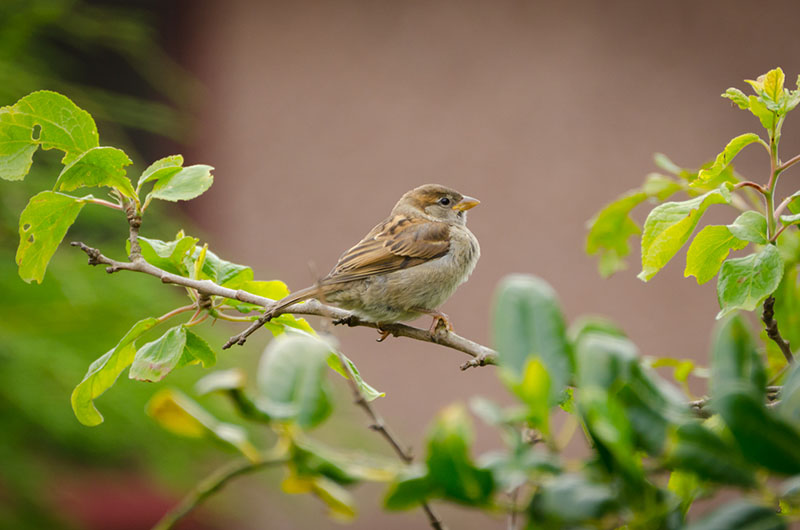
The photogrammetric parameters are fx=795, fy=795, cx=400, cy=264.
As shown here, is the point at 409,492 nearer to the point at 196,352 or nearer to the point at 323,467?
the point at 323,467

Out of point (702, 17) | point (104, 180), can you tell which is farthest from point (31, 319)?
point (702, 17)

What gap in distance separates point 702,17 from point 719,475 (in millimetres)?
4934

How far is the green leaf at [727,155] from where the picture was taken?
1.15 metres

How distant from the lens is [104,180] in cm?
121

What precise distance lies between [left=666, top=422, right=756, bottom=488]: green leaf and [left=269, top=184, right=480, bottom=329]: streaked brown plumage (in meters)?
1.61

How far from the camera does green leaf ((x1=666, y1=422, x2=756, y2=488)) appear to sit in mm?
484

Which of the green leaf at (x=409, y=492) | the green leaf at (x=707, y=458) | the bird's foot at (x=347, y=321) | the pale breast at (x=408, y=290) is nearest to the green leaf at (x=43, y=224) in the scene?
the bird's foot at (x=347, y=321)

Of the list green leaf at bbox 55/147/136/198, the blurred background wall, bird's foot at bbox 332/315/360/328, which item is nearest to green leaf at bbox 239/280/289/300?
green leaf at bbox 55/147/136/198

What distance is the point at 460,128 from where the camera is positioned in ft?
16.9

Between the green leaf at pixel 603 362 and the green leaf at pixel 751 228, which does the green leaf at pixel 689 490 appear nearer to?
the green leaf at pixel 603 362

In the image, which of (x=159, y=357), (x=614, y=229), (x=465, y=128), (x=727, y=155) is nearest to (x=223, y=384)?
(x=159, y=357)

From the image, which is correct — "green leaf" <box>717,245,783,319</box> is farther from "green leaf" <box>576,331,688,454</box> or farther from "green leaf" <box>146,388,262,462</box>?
"green leaf" <box>146,388,262,462</box>

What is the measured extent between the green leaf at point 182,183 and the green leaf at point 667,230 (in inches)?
26.3

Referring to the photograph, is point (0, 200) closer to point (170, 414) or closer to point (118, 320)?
point (118, 320)
